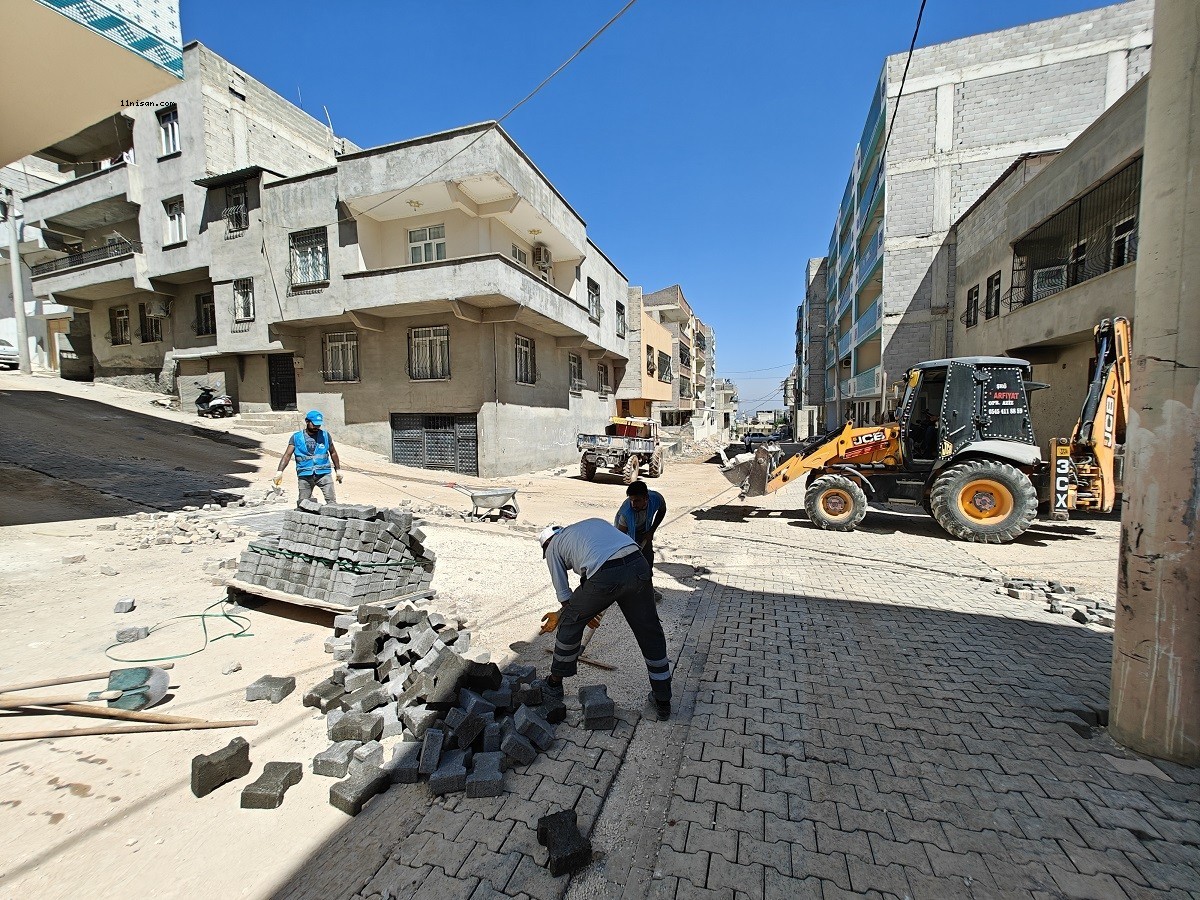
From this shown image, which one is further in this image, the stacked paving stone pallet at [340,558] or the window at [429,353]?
the window at [429,353]

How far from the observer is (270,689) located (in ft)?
11.1

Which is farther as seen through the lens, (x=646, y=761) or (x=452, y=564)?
(x=452, y=564)

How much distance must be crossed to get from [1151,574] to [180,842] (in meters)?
4.90

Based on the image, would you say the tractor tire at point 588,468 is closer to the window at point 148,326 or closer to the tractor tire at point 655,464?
the tractor tire at point 655,464

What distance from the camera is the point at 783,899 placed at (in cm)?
195

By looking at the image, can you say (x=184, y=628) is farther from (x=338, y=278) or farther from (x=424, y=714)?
(x=338, y=278)

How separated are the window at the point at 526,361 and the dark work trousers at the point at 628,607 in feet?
45.1

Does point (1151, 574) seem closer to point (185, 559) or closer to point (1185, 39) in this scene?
point (1185, 39)

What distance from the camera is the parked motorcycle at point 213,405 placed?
17578mm

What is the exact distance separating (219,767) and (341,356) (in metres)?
16.3

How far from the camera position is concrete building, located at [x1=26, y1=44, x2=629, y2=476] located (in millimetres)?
14406

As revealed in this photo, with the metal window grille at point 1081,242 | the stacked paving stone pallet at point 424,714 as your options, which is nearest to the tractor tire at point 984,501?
the metal window grille at point 1081,242

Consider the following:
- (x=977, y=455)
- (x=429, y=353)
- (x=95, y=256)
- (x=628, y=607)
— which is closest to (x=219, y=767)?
(x=628, y=607)

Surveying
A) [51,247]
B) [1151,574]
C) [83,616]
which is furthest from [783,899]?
[51,247]
